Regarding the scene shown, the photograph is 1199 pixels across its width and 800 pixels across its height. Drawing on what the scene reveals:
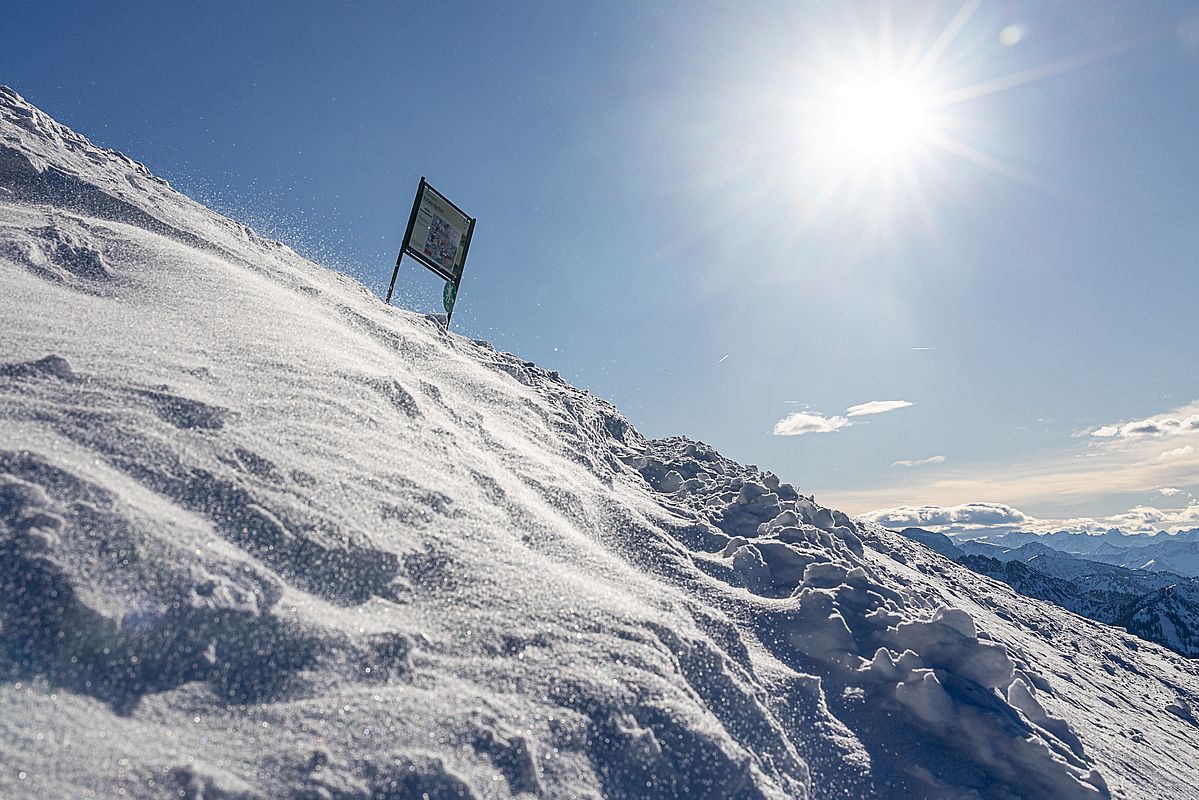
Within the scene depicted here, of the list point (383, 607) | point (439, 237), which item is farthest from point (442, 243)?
point (383, 607)

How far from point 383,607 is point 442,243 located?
11339 millimetres

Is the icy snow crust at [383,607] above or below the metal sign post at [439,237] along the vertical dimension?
below

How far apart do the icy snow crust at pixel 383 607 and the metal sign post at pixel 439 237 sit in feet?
16.4

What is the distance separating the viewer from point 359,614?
3020 millimetres

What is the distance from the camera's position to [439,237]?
13.2 metres

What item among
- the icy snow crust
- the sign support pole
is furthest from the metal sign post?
the icy snow crust

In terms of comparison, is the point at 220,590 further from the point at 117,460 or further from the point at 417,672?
the point at 117,460

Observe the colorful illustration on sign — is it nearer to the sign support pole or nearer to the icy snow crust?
the sign support pole

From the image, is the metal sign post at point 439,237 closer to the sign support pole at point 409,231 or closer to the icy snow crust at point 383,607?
the sign support pole at point 409,231

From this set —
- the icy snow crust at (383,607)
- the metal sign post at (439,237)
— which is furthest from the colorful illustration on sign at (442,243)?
the icy snow crust at (383,607)

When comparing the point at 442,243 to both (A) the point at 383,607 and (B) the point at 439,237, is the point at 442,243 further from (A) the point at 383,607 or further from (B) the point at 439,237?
(A) the point at 383,607

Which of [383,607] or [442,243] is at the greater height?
[442,243]

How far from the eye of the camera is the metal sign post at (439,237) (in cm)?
1260

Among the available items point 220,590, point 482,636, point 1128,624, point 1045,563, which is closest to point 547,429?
point 482,636
